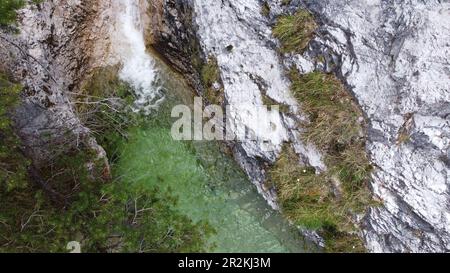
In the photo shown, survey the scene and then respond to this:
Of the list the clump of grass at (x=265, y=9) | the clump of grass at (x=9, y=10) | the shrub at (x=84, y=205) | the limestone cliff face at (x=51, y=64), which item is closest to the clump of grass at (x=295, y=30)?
the clump of grass at (x=265, y=9)

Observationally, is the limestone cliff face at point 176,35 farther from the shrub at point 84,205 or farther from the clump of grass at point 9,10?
the clump of grass at point 9,10

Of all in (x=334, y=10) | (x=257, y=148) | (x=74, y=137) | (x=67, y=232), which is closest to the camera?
(x=67, y=232)

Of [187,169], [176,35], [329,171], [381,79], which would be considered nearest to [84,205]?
[187,169]

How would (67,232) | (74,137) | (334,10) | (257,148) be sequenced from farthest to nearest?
(257,148), (74,137), (334,10), (67,232)

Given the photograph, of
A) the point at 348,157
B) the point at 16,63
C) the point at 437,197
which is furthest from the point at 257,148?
the point at 16,63

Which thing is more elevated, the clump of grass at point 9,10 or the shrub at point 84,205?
the clump of grass at point 9,10

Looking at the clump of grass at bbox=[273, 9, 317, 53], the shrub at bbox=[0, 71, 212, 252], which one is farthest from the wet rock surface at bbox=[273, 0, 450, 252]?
the shrub at bbox=[0, 71, 212, 252]

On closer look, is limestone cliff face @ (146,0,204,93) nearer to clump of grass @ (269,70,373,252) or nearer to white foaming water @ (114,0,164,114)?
white foaming water @ (114,0,164,114)
